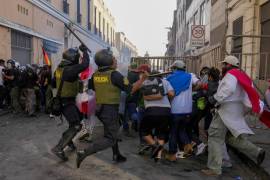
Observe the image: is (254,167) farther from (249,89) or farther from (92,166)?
(92,166)

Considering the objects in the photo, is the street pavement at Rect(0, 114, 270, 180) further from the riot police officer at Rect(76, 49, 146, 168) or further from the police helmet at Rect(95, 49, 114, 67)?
the police helmet at Rect(95, 49, 114, 67)

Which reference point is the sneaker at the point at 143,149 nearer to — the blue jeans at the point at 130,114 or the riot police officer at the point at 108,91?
the riot police officer at the point at 108,91

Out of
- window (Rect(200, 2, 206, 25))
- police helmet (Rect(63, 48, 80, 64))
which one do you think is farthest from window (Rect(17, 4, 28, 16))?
police helmet (Rect(63, 48, 80, 64))

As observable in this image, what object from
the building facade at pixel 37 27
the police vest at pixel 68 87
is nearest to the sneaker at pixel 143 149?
the police vest at pixel 68 87

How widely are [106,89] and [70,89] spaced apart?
2.56ft

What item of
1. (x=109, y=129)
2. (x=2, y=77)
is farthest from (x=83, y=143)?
(x=2, y=77)

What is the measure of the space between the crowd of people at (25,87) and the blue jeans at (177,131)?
554 cm

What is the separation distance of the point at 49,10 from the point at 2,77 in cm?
870

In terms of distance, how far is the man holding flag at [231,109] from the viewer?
209 inches

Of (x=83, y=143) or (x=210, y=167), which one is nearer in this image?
(x=210, y=167)

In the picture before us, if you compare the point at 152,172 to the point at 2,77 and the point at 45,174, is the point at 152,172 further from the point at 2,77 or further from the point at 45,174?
the point at 2,77

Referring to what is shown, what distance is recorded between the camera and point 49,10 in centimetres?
2023

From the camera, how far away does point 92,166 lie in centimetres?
592

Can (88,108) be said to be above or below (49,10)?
below
